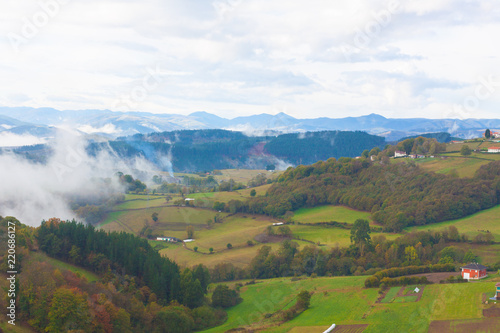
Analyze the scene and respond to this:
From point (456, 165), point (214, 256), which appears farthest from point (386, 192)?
point (214, 256)

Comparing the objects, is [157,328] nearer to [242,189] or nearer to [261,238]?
[261,238]

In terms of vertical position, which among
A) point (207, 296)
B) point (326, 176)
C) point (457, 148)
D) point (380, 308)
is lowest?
point (207, 296)

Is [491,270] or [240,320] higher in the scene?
[491,270]

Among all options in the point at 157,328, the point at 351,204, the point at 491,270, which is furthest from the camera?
the point at 351,204

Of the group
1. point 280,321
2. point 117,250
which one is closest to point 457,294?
point 280,321

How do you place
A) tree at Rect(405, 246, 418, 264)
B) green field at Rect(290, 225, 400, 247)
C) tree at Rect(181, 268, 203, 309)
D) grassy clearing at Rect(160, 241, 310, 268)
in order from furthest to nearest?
green field at Rect(290, 225, 400, 247)
grassy clearing at Rect(160, 241, 310, 268)
tree at Rect(405, 246, 418, 264)
tree at Rect(181, 268, 203, 309)

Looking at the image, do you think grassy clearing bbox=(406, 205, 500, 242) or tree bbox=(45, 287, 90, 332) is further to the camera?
grassy clearing bbox=(406, 205, 500, 242)

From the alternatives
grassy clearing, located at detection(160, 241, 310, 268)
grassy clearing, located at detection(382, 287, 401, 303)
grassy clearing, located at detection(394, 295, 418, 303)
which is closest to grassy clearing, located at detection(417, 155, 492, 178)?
grassy clearing, located at detection(160, 241, 310, 268)

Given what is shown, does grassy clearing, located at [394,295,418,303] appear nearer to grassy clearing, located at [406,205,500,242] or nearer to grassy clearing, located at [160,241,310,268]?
grassy clearing, located at [406,205,500,242]
